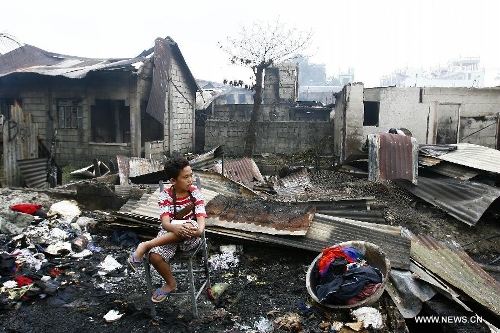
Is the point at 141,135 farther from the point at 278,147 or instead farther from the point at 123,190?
the point at 123,190

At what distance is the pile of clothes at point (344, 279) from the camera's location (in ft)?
10.7

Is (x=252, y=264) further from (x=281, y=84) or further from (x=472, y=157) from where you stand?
(x=281, y=84)

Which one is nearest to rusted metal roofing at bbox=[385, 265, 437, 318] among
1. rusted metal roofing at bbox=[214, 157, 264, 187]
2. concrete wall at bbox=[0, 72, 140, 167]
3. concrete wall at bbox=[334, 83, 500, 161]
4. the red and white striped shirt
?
the red and white striped shirt

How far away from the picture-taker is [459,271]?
4391 millimetres

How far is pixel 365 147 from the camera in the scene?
9594mm

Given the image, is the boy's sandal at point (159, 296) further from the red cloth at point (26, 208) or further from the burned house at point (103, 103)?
the burned house at point (103, 103)

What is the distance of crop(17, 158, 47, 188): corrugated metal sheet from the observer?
28.5 ft

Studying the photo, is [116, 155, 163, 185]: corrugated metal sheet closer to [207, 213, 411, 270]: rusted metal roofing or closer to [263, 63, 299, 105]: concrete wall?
[207, 213, 411, 270]: rusted metal roofing

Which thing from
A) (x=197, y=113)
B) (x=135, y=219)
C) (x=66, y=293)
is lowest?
(x=66, y=293)

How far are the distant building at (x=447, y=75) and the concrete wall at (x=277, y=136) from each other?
42848 mm

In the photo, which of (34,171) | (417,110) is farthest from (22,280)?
(417,110)

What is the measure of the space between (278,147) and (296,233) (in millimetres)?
12116

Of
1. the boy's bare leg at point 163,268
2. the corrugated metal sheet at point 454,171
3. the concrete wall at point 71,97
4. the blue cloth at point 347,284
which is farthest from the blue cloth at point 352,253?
the concrete wall at point 71,97

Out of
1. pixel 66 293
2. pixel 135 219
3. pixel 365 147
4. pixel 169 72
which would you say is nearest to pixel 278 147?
pixel 169 72
